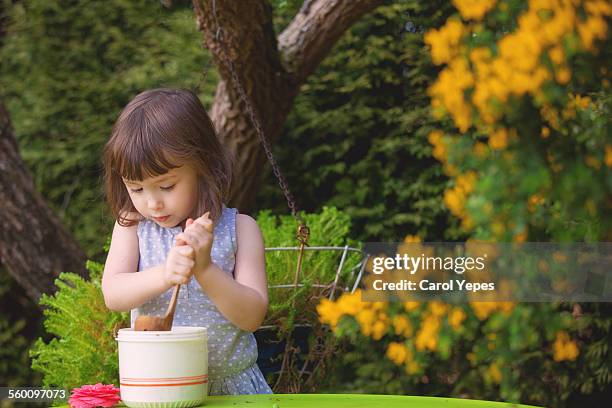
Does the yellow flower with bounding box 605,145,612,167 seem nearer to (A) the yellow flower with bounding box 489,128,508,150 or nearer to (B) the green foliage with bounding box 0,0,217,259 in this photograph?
(A) the yellow flower with bounding box 489,128,508,150

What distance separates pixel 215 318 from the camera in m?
1.70

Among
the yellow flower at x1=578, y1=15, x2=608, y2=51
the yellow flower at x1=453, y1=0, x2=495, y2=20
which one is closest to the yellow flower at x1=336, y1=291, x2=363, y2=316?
the yellow flower at x1=453, y1=0, x2=495, y2=20

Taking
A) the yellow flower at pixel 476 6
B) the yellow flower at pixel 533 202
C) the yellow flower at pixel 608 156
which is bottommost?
the yellow flower at pixel 533 202

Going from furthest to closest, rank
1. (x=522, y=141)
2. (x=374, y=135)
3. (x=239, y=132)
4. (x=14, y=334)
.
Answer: (x=14, y=334) → (x=374, y=135) → (x=239, y=132) → (x=522, y=141)

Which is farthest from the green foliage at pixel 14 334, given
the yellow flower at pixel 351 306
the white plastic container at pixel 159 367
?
the white plastic container at pixel 159 367

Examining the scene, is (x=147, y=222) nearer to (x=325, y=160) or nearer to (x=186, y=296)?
(x=186, y=296)

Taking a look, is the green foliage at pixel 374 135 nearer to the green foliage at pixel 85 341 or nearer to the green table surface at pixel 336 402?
the green foliage at pixel 85 341

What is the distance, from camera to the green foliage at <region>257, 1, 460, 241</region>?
3971 mm

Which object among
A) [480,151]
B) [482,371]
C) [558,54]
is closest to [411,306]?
[480,151]

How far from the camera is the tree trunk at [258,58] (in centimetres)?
310

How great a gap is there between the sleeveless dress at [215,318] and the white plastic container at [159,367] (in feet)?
1.23

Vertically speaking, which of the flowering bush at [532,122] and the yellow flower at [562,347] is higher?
the flowering bush at [532,122]

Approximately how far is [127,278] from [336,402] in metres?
0.43

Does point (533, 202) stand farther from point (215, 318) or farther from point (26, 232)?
point (26, 232)
